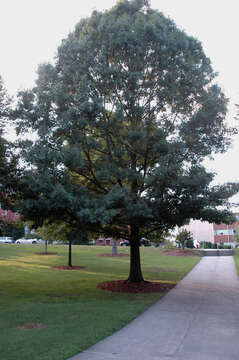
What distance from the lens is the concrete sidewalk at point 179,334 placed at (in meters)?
5.91

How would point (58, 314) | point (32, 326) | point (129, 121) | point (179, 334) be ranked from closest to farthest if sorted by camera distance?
point (179, 334) → point (32, 326) → point (58, 314) → point (129, 121)

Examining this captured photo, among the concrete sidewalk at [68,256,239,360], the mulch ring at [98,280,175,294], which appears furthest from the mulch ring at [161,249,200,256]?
the concrete sidewalk at [68,256,239,360]

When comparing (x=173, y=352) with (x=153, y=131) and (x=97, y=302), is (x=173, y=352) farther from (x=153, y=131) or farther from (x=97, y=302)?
(x=153, y=131)

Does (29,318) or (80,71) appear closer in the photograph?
(29,318)

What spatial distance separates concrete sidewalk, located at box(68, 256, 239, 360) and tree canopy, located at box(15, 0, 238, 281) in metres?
3.17

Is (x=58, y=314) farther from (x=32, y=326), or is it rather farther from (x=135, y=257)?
(x=135, y=257)

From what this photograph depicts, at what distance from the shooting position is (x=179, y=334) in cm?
726

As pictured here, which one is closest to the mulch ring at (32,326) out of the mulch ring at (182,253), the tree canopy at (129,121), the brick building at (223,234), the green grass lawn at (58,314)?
the green grass lawn at (58,314)

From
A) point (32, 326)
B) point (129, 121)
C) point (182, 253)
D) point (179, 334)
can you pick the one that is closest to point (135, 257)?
point (129, 121)

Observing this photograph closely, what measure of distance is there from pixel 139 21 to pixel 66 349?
11.9 meters

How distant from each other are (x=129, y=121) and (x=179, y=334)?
9161 millimetres

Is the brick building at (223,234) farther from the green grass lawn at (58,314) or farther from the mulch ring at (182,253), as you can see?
the green grass lawn at (58,314)

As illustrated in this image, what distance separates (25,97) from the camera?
13.8 meters

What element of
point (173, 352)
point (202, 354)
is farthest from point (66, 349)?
point (202, 354)
